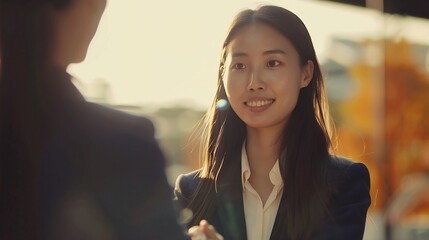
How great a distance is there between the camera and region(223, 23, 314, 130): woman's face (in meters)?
1.49

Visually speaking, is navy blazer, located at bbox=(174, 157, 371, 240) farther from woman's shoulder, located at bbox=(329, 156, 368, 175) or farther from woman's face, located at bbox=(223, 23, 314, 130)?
woman's face, located at bbox=(223, 23, 314, 130)

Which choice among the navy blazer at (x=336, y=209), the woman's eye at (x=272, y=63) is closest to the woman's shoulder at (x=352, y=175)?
the navy blazer at (x=336, y=209)

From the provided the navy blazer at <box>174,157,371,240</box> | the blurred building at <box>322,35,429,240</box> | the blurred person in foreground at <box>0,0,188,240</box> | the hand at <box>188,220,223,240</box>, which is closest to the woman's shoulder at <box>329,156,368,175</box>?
the navy blazer at <box>174,157,371,240</box>

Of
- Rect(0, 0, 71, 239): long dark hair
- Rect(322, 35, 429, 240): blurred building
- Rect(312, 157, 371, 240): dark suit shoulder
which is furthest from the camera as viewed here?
Rect(322, 35, 429, 240): blurred building

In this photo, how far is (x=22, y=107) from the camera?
0.84m

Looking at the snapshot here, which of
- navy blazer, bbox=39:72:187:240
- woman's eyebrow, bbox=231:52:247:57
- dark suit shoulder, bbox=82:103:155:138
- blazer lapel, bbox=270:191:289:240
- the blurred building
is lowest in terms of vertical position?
the blurred building

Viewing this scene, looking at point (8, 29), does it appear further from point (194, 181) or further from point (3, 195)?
point (194, 181)

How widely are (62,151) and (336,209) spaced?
2.50 ft

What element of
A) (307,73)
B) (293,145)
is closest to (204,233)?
(293,145)

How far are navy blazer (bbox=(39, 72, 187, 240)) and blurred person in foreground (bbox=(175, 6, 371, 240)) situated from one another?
2.05ft

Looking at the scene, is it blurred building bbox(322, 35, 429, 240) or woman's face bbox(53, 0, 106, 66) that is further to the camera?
blurred building bbox(322, 35, 429, 240)

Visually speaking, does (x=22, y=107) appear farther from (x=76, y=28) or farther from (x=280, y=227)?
(x=280, y=227)

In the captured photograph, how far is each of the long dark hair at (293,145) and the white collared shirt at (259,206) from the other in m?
0.02

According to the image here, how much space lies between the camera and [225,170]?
161cm
